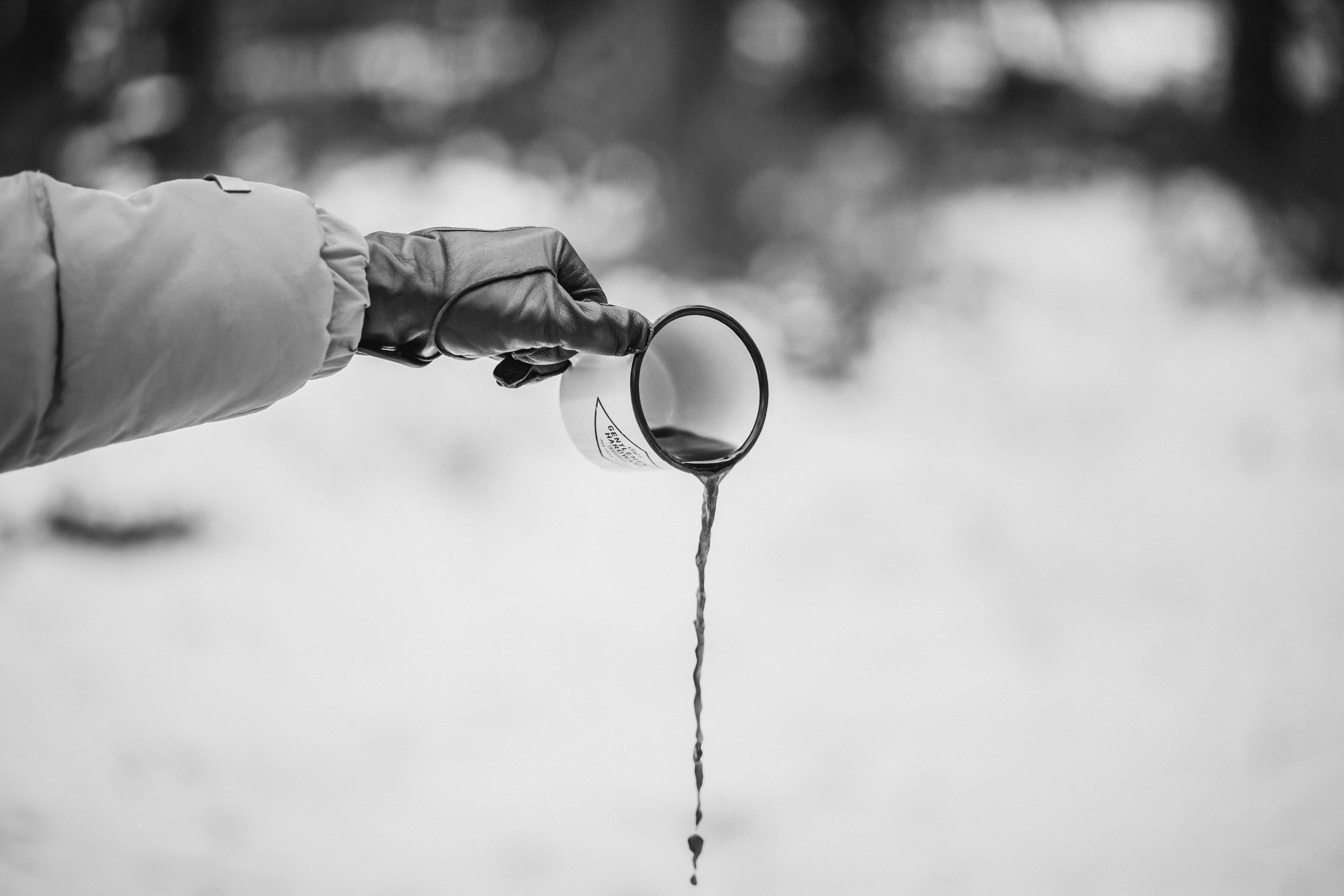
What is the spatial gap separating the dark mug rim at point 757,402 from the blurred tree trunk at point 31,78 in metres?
2.27

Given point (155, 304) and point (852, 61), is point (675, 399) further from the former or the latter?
point (852, 61)

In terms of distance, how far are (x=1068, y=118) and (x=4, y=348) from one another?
257 centimetres

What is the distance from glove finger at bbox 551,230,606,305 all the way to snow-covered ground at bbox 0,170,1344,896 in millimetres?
1079

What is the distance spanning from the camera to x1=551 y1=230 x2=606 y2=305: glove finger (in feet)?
3.34

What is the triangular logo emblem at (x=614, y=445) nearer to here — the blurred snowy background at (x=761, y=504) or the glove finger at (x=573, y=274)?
the glove finger at (x=573, y=274)

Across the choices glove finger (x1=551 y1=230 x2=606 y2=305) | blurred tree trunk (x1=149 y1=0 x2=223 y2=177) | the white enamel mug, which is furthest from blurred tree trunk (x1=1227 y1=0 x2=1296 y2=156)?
blurred tree trunk (x1=149 y1=0 x2=223 y2=177)

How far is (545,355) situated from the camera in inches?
41.3

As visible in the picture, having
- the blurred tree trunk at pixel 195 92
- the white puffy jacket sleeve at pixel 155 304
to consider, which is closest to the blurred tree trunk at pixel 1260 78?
the white puffy jacket sleeve at pixel 155 304

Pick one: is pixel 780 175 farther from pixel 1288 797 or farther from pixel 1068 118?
pixel 1288 797

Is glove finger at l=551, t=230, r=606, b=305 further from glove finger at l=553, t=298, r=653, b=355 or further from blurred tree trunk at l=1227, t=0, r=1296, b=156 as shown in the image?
blurred tree trunk at l=1227, t=0, r=1296, b=156

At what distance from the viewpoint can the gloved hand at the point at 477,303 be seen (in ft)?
3.10

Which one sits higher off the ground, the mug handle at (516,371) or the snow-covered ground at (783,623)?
the mug handle at (516,371)

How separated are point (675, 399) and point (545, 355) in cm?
21

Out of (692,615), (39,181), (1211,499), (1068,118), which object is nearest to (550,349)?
(39,181)
